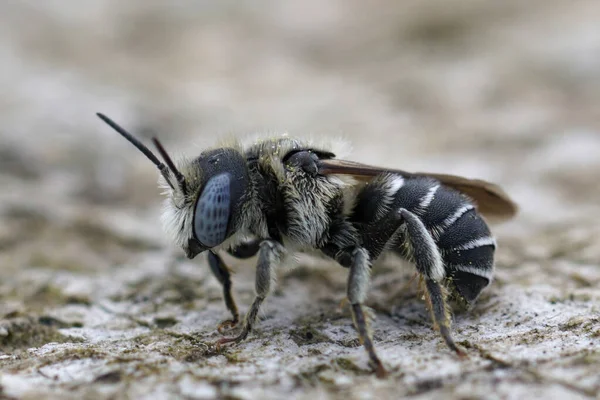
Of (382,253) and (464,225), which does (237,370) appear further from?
(464,225)

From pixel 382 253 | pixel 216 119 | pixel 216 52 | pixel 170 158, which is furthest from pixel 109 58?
pixel 382 253

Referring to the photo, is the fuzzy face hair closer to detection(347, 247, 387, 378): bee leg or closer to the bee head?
the bee head

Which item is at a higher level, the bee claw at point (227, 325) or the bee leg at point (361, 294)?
the bee leg at point (361, 294)

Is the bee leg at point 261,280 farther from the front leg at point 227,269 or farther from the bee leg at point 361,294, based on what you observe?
the bee leg at point 361,294

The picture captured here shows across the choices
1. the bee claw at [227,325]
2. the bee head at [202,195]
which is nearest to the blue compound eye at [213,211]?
the bee head at [202,195]

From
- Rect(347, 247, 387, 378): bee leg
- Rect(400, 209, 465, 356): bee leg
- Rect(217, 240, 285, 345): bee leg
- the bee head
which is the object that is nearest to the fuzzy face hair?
the bee head

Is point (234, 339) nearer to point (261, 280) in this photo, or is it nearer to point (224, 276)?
point (261, 280)

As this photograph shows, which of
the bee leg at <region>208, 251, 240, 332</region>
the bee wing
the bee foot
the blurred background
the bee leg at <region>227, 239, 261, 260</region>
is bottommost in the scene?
the bee foot
